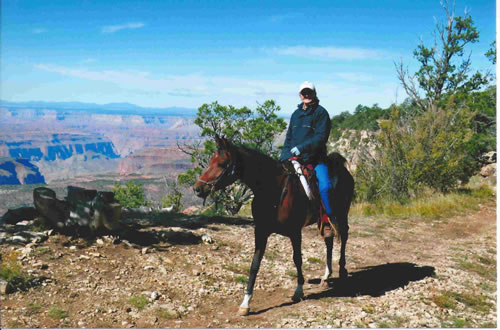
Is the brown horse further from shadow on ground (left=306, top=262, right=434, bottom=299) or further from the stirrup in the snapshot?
shadow on ground (left=306, top=262, right=434, bottom=299)

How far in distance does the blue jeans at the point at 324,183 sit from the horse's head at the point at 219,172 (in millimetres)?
1851

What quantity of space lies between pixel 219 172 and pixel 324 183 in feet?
7.23

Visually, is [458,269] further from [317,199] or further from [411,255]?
[317,199]

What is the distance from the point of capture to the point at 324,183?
6.46m

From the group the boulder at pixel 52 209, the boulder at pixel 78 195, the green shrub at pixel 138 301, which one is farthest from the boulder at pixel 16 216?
the green shrub at pixel 138 301

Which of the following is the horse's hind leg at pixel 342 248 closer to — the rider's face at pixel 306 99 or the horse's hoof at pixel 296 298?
the horse's hoof at pixel 296 298

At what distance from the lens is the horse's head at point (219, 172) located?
5078 mm

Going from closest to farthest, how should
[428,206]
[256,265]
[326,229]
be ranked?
[256,265]
[326,229]
[428,206]

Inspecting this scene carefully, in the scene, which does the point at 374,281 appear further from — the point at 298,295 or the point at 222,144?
the point at 222,144

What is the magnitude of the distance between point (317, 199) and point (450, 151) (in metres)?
12.6

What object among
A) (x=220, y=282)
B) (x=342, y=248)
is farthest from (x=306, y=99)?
(x=220, y=282)

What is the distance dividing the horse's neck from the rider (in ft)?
1.75

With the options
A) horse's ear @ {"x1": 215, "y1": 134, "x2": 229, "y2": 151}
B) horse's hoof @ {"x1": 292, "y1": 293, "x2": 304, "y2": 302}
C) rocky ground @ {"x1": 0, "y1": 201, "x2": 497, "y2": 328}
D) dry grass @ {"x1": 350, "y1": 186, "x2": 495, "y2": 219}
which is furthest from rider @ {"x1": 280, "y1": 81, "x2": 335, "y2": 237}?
dry grass @ {"x1": 350, "y1": 186, "x2": 495, "y2": 219}

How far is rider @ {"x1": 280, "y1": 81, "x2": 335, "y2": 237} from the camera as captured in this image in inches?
242
